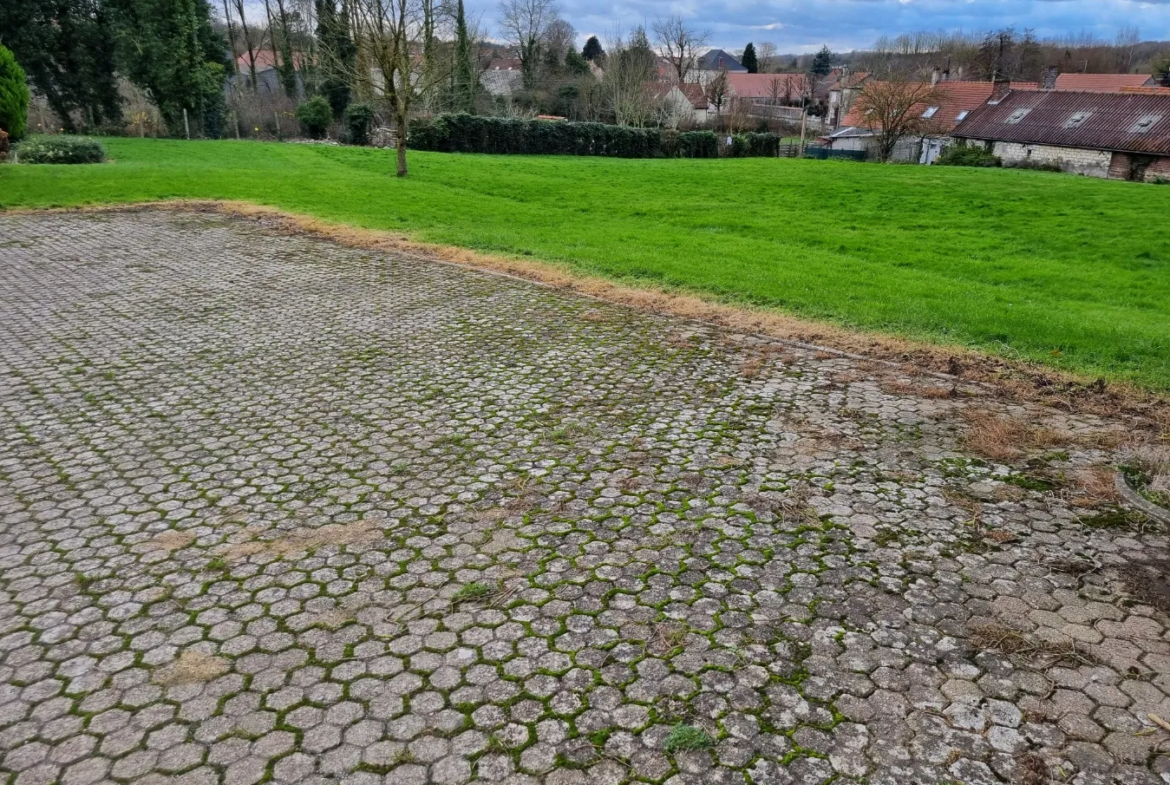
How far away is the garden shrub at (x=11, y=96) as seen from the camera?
76.0ft

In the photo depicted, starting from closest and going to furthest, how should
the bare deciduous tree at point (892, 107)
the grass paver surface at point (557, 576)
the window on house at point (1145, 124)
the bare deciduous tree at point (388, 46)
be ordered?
Result: the grass paver surface at point (557, 576), the bare deciduous tree at point (388, 46), the window on house at point (1145, 124), the bare deciduous tree at point (892, 107)

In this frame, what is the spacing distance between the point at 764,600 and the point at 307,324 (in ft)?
23.9

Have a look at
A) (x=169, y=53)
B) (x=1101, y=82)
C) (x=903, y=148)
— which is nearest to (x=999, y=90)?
(x=903, y=148)

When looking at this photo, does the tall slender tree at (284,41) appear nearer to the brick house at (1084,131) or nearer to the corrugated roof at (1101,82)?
the brick house at (1084,131)

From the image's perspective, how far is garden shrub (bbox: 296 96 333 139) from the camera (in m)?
41.4

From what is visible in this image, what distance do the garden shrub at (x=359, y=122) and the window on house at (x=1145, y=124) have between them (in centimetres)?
4076

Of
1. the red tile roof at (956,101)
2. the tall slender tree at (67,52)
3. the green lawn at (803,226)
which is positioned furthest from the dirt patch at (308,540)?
the red tile roof at (956,101)

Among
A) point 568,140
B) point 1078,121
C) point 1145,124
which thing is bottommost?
point 568,140

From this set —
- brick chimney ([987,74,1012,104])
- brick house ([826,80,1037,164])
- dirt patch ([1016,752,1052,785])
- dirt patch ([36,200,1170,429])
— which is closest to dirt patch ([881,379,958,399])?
dirt patch ([36,200,1170,429])

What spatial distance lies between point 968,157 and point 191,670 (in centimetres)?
4877

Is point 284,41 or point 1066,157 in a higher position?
point 284,41

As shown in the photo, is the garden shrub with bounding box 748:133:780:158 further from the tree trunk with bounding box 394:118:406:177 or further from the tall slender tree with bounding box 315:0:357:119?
the tree trunk with bounding box 394:118:406:177

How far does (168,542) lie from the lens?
473 centimetres

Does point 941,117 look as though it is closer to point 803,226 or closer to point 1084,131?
point 1084,131
